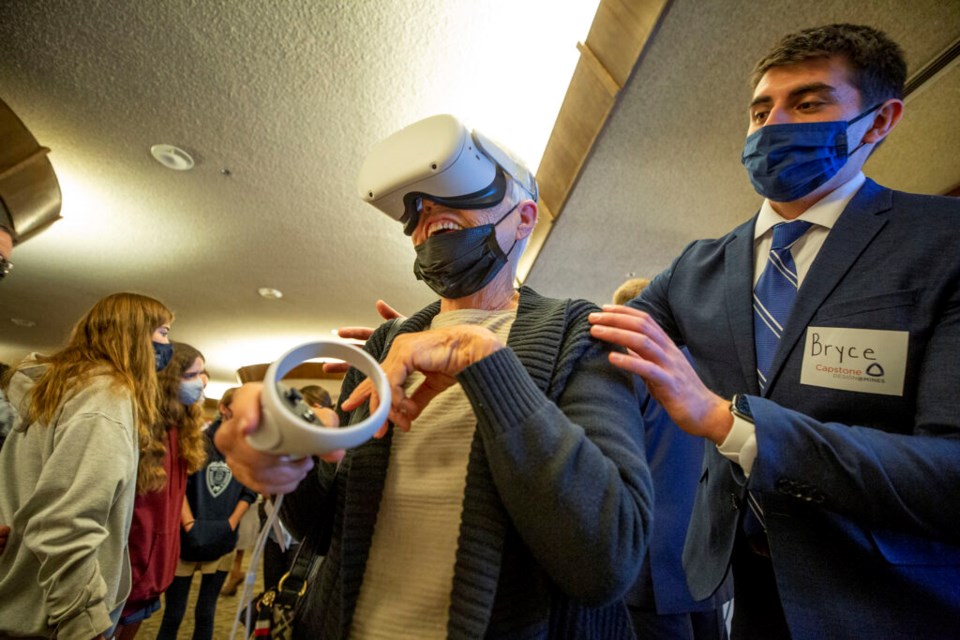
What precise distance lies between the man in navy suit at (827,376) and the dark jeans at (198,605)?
2.76m

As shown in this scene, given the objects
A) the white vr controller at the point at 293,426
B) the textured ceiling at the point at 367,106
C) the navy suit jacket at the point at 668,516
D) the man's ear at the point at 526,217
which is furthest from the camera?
the textured ceiling at the point at 367,106

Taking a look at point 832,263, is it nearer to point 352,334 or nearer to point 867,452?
point 867,452

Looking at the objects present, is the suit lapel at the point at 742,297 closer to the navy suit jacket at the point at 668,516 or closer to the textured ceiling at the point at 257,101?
the navy suit jacket at the point at 668,516

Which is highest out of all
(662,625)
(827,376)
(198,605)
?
(827,376)

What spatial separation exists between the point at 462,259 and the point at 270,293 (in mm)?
5012

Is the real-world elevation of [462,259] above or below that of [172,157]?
below

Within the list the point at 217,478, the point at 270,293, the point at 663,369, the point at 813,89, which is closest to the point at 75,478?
the point at 663,369

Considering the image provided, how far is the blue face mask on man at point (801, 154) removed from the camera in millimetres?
947

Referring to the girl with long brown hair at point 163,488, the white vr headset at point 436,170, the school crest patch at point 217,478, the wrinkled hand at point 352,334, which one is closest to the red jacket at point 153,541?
the girl with long brown hair at point 163,488

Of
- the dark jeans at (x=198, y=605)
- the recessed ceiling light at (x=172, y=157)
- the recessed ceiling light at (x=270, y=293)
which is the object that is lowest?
the dark jeans at (x=198, y=605)

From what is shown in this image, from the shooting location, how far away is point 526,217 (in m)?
1.06

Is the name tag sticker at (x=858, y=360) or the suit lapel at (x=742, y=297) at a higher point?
the suit lapel at (x=742, y=297)

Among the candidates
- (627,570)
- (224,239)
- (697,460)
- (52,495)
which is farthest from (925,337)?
(224,239)

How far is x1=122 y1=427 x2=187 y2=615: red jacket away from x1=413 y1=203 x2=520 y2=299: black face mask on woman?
5.86 ft
